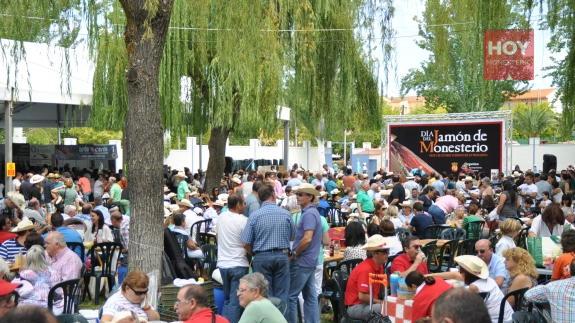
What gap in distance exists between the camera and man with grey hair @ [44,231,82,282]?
848cm

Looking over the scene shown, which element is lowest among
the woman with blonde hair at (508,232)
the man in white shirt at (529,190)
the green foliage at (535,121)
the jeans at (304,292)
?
the jeans at (304,292)

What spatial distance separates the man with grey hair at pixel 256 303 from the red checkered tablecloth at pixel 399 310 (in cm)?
108

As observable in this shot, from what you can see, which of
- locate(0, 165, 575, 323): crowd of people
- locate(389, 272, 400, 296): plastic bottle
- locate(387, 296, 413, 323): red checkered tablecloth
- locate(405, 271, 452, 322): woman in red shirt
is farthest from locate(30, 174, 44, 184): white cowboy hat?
locate(405, 271, 452, 322): woman in red shirt

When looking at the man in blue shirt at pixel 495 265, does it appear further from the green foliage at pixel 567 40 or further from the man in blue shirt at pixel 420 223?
the man in blue shirt at pixel 420 223

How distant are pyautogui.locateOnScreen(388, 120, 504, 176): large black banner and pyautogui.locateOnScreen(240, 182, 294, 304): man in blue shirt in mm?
22374

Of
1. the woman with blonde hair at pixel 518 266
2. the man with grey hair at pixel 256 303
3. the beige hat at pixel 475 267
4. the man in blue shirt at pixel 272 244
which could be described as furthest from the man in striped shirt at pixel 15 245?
the woman with blonde hair at pixel 518 266

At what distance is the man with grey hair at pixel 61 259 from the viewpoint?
8.48 m

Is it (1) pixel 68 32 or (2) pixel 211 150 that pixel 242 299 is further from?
(2) pixel 211 150

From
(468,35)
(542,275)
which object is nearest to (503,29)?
(468,35)

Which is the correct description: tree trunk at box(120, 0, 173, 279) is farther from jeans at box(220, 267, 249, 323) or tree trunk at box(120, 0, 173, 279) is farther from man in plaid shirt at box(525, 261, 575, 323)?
man in plaid shirt at box(525, 261, 575, 323)

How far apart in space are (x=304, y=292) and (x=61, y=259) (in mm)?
2548

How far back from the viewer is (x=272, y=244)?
797 centimetres

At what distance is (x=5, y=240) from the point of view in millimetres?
9734

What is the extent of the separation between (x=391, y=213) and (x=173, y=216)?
3.58 meters
